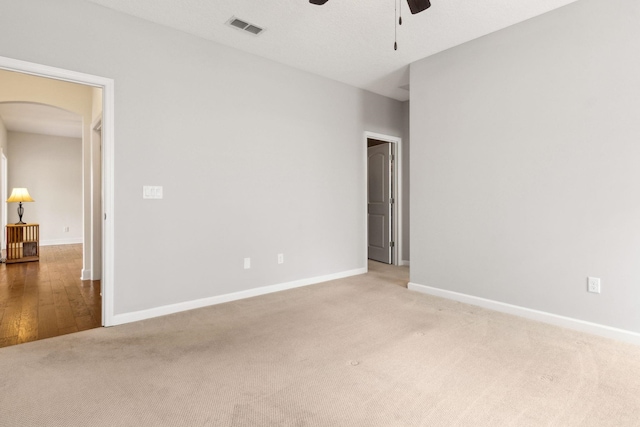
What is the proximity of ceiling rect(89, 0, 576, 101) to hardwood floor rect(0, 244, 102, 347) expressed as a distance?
106 inches

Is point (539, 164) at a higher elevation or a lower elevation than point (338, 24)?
lower

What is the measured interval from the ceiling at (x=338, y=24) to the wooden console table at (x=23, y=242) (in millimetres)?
5110

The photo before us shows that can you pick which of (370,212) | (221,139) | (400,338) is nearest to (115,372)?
(400,338)

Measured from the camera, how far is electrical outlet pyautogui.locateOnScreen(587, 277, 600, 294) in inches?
108

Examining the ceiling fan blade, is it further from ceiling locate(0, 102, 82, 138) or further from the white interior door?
ceiling locate(0, 102, 82, 138)

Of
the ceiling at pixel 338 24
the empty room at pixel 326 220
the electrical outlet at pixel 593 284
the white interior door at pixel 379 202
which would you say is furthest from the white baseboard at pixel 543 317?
the ceiling at pixel 338 24

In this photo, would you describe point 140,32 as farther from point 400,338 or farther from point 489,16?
point 400,338

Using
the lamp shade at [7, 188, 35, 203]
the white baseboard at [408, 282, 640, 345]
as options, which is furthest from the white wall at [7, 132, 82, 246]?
the white baseboard at [408, 282, 640, 345]

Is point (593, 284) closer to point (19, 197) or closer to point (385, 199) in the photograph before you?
point (385, 199)

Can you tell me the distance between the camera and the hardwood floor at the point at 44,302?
2791mm

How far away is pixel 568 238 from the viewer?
2.89 meters

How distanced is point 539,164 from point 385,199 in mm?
2752

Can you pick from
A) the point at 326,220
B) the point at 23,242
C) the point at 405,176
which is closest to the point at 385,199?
the point at 405,176

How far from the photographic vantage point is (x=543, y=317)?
300cm
